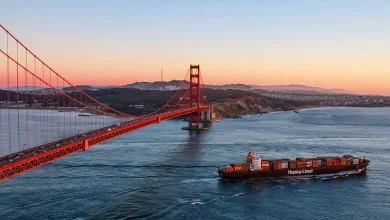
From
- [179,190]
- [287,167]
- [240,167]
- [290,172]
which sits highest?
[240,167]

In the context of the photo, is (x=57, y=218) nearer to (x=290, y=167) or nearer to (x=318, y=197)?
(x=318, y=197)

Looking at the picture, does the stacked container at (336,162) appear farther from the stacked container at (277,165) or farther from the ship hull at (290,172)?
the stacked container at (277,165)

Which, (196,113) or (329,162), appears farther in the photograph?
(196,113)

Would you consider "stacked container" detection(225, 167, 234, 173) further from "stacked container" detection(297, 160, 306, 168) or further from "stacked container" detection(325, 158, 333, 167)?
"stacked container" detection(325, 158, 333, 167)

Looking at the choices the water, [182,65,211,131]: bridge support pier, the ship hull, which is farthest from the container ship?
[182,65,211,131]: bridge support pier

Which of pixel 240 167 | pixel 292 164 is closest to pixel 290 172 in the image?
pixel 292 164

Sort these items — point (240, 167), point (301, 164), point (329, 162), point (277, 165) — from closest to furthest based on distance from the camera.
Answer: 1. point (240, 167)
2. point (277, 165)
3. point (301, 164)
4. point (329, 162)

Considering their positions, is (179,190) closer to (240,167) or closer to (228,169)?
(228,169)
